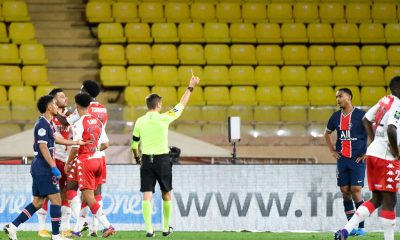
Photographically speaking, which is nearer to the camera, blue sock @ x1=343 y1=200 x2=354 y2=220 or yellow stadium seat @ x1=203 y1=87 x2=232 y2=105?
blue sock @ x1=343 y1=200 x2=354 y2=220

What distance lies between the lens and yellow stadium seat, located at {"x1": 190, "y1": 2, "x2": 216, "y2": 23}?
Result: 25969 mm

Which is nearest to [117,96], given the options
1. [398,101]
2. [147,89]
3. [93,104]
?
[147,89]

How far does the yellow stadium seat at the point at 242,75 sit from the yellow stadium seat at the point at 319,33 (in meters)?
2.25

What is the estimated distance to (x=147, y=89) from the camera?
2289 cm

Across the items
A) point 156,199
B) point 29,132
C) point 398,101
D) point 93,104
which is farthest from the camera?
point 29,132

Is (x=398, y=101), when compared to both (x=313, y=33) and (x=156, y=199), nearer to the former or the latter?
(x=156, y=199)

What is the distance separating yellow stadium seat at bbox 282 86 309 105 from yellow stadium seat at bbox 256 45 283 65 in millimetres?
1190

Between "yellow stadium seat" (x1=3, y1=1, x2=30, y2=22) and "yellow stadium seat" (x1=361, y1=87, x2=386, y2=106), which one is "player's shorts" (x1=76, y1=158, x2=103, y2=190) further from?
"yellow stadium seat" (x1=3, y1=1, x2=30, y2=22)

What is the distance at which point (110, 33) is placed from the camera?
24766mm

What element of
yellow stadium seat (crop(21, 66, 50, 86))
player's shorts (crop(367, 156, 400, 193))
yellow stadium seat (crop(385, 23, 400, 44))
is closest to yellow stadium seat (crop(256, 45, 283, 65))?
yellow stadium seat (crop(385, 23, 400, 44))

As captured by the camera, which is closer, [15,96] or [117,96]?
[15,96]

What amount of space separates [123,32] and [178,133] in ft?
21.3

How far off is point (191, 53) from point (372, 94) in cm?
428

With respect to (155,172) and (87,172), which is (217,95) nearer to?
(155,172)
